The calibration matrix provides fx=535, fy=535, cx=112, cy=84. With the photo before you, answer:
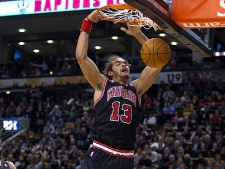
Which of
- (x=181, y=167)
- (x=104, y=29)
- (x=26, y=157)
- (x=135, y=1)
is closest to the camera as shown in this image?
(x=135, y=1)

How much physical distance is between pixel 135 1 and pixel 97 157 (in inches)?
73.3

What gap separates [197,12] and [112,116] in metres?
1.59

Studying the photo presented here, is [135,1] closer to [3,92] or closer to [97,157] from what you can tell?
[97,157]

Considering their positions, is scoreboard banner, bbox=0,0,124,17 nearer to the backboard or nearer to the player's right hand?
the backboard

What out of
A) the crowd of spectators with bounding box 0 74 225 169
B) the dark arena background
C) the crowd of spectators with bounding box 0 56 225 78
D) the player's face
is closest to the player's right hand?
the player's face

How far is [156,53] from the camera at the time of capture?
6.51 meters

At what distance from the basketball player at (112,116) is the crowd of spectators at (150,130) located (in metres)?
8.35

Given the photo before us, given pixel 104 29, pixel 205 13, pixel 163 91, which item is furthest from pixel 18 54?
pixel 205 13

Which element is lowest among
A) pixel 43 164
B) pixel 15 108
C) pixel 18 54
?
pixel 43 164

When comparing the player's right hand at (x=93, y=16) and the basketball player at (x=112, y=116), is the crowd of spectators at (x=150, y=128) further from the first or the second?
the player's right hand at (x=93, y=16)

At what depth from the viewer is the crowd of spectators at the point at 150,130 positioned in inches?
630

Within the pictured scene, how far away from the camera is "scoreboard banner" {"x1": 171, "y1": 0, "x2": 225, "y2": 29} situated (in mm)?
6289

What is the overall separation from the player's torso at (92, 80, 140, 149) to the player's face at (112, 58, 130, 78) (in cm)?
15

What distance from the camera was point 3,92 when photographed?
2836 centimetres
